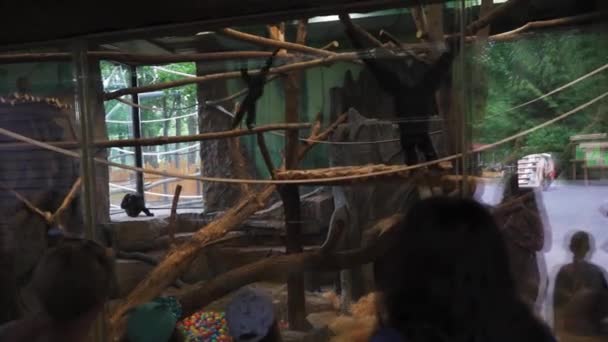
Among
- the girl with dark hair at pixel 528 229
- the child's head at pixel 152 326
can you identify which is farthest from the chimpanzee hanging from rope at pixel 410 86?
the child's head at pixel 152 326

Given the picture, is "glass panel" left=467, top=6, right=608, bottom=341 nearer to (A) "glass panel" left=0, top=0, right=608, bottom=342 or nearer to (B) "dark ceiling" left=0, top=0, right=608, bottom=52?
(A) "glass panel" left=0, top=0, right=608, bottom=342

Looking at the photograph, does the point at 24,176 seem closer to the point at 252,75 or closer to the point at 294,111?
the point at 252,75

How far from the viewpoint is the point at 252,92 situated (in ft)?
7.75

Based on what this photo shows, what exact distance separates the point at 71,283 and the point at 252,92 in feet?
5.33

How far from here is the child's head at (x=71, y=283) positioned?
2.70ft

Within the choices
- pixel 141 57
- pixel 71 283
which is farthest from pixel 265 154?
pixel 71 283

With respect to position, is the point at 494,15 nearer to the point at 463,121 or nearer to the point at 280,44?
the point at 463,121

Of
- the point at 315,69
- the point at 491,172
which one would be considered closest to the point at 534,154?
the point at 491,172

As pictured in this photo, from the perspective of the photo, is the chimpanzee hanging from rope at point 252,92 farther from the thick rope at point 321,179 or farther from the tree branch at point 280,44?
the thick rope at point 321,179

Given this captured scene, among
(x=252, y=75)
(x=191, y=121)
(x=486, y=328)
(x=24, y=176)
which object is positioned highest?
(x=252, y=75)

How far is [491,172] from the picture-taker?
1.74m

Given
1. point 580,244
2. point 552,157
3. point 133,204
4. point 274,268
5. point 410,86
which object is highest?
point 410,86

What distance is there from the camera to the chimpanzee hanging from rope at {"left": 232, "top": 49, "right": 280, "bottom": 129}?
2261mm

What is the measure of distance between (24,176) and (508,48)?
6.47 feet
